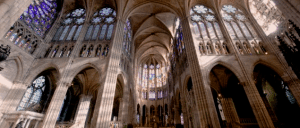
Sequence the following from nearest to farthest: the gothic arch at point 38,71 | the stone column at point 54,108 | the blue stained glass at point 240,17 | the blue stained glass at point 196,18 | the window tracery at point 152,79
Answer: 1. the stone column at point 54,108
2. the gothic arch at point 38,71
3. the blue stained glass at point 240,17
4. the blue stained glass at point 196,18
5. the window tracery at point 152,79

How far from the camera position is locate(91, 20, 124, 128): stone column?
877 centimetres

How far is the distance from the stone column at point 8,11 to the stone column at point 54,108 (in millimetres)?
6704

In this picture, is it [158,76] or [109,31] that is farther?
[158,76]

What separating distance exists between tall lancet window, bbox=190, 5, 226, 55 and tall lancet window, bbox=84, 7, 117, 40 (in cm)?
981

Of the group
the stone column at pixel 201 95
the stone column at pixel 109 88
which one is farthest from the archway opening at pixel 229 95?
the stone column at pixel 109 88

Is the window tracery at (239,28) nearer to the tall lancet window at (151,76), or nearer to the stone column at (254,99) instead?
the stone column at (254,99)

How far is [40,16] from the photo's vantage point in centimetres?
1321

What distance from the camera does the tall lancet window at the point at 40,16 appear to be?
11.9m

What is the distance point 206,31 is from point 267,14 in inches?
240

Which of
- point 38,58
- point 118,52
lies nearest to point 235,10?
point 118,52

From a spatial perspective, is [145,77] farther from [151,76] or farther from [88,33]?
[88,33]

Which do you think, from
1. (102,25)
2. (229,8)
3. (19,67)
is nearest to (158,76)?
(102,25)

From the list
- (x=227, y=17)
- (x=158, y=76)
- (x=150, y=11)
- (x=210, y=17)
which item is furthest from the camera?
(x=158, y=76)

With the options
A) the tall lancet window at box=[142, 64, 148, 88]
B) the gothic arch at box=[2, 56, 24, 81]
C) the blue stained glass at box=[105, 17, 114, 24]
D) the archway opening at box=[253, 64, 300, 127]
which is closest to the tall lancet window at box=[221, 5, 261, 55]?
the archway opening at box=[253, 64, 300, 127]
